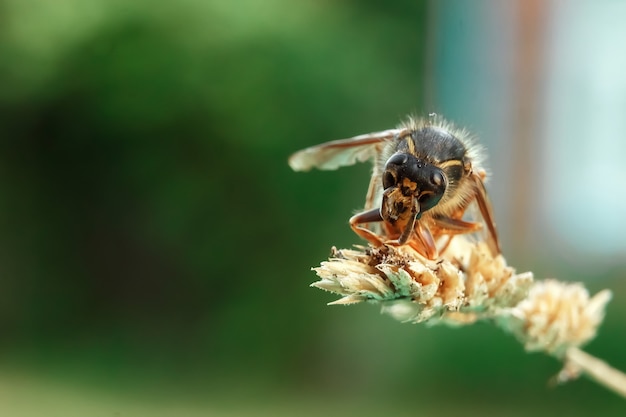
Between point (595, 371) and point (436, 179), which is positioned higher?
point (436, 179)

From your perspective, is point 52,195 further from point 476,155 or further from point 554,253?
point 476,155

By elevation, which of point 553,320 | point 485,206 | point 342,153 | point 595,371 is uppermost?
point 342,153

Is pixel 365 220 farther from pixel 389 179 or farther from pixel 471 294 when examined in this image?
pixel 471 294

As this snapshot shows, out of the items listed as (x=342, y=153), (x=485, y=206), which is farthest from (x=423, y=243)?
(x=342, y=153)

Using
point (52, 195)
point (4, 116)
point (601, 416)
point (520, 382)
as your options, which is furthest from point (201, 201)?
point (601, 416)

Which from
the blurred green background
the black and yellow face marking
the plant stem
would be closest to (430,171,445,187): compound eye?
the black and yellow face marking

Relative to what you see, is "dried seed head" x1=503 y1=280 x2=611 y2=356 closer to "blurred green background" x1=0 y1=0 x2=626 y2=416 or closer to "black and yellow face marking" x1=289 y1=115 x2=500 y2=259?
"black and yellow face marking" x1=289 y1=115 x2=500 y2=259
